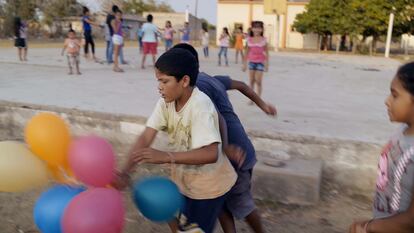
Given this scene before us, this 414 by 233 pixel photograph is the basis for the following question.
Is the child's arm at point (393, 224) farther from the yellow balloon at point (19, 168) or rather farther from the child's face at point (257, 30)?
the child's face at point (257, 30)

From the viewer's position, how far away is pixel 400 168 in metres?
1.67

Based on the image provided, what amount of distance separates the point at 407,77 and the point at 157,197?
1.24 metres

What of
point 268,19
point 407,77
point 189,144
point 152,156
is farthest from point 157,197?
point 268,19

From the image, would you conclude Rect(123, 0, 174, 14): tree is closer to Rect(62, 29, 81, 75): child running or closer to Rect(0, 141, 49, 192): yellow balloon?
Rect(62, 29, 81, 75): child running

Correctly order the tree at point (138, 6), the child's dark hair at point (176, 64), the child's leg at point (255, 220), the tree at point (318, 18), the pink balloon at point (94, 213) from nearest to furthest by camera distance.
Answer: the pink balloon at point (94, 213), the child's dark hair at point (176, 64), the child's leg at point (255, 220), the tree at point (318, 18), the tree at point (138, 6)

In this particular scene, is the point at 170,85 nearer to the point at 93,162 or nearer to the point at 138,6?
the point at 93,162

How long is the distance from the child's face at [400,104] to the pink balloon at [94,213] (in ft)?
4.37

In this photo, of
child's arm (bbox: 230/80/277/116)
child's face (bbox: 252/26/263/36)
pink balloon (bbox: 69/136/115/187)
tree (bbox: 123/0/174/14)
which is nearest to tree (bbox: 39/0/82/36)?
tree (bbox: 123/0/174/14)

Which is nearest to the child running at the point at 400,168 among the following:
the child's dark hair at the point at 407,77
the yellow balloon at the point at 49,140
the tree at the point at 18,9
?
the child's dark hair at the point at 407,77

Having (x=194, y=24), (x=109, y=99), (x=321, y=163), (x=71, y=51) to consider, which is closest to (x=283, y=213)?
(x=321, y=163)

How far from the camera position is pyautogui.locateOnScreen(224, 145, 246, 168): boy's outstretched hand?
8.77ft

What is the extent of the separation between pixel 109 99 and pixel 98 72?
4.33m

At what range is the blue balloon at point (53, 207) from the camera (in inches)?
90.4

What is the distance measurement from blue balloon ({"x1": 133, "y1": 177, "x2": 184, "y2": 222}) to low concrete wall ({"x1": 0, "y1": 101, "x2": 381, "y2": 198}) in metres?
2.58
